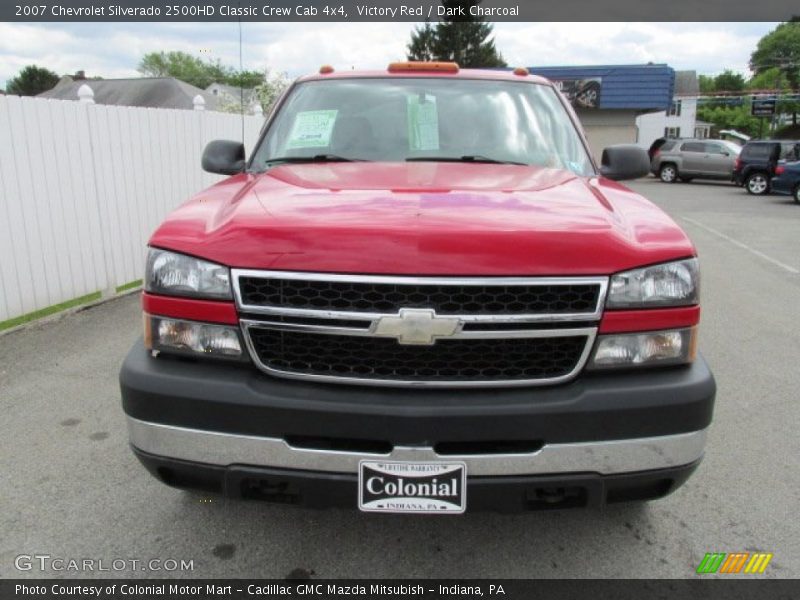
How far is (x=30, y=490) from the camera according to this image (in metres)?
3.02

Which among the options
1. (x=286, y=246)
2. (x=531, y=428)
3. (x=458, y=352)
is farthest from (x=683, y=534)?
(x=286, y=246)

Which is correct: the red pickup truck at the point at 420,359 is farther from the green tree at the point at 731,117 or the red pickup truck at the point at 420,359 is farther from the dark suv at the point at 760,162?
the green tree at the point at 731,117

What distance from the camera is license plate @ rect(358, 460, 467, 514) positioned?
2.01 m

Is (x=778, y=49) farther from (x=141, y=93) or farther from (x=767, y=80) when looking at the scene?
(x=141, y=93)

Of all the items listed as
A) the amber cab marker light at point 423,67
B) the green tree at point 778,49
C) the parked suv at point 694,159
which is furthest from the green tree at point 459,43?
the green tree at point 778,49

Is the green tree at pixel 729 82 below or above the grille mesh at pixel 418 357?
above

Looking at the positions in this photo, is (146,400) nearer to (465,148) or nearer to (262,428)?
(262,428)

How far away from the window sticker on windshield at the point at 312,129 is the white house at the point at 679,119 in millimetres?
48668

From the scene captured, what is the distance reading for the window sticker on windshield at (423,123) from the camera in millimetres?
3270

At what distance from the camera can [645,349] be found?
6.95ft

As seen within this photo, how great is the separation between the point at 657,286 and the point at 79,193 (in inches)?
227

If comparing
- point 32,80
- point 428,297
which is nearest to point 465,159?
point 428,297

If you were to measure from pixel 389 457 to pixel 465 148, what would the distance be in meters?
1.79

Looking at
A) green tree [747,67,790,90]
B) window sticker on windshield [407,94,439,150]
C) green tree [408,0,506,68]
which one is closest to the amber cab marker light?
window sticker on windshield [407,94,439,150]
